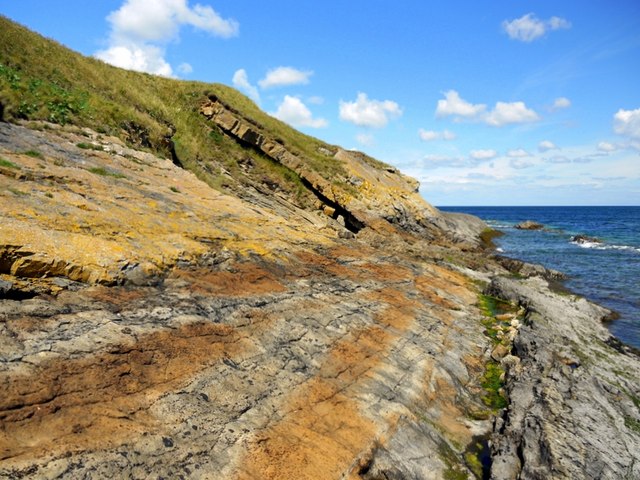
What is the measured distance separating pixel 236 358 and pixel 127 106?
24.2 metres

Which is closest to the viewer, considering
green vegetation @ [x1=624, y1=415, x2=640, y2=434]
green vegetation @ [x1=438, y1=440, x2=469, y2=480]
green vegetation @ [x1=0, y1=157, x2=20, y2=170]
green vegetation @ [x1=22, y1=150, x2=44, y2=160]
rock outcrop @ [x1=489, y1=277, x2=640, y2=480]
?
green vegetation @ [x1=438, y1=440, x2=469, y2=480]

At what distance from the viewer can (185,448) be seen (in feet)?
23.5

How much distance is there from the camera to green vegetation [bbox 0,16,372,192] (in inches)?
811

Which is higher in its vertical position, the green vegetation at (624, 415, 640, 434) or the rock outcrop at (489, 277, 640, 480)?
the rock outcrop at (489, 277, 640, 480)

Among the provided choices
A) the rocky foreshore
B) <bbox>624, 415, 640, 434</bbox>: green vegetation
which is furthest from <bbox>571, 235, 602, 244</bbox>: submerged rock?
<bbox>624, 415, 640, 434</bbox>: green vegetation

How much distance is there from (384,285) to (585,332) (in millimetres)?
10727

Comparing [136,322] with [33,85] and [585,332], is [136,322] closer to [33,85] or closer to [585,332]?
[33,85]

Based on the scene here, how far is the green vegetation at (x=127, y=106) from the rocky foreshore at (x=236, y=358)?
115 inches

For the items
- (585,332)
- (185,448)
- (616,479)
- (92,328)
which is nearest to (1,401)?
(92,328)

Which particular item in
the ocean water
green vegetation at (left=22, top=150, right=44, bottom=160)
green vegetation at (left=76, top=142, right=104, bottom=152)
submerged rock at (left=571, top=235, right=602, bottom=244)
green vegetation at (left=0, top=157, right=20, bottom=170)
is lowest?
the ocean water

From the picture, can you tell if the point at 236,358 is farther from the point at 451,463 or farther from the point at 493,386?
the point at 493,386

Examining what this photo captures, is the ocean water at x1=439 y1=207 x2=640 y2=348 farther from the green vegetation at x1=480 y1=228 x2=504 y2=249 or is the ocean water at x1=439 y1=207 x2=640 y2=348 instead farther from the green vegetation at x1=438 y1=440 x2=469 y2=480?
the green vegetation at x1=438 y1=440 x2=469 y2=480

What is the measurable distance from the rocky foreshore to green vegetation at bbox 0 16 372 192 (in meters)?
2.93

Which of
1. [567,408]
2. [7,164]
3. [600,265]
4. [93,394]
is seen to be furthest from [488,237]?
[93,394]
